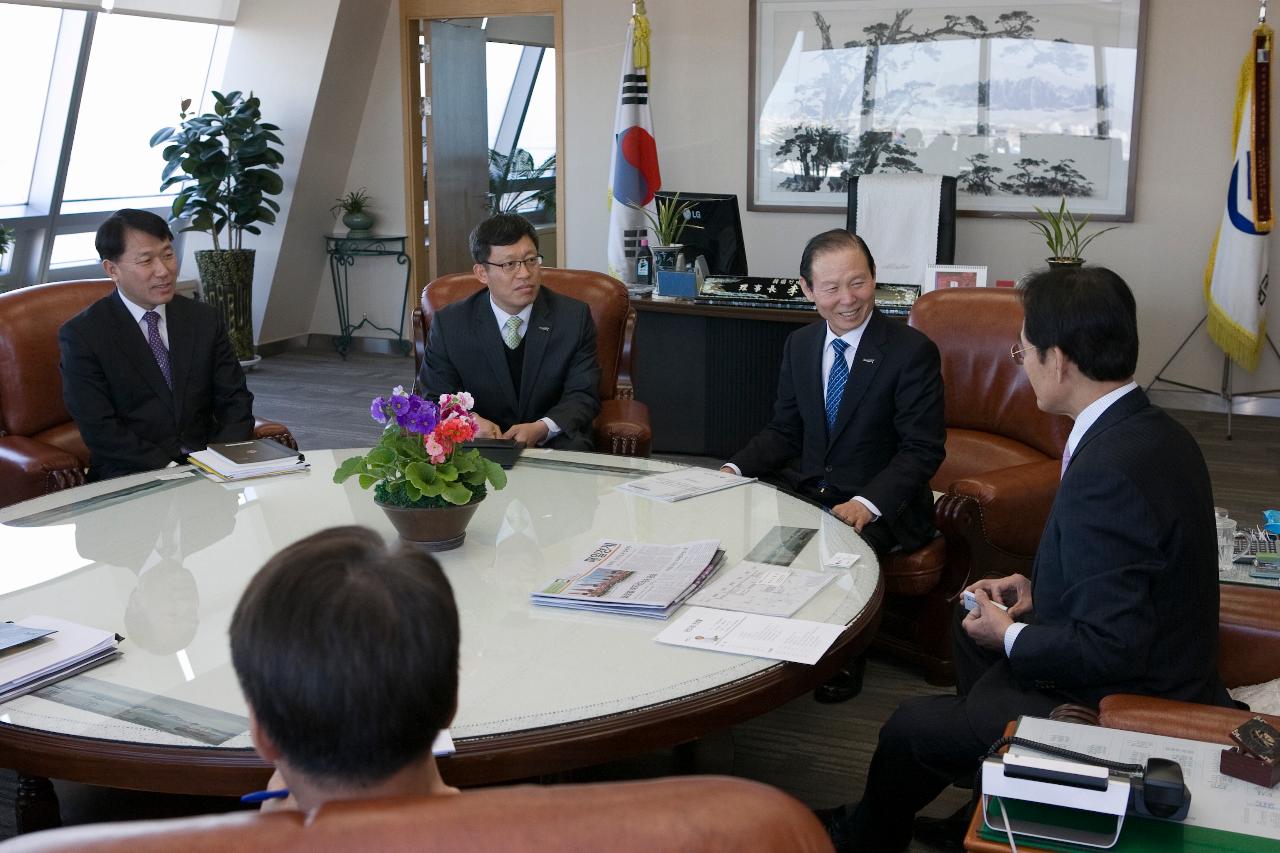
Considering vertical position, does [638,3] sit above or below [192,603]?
above

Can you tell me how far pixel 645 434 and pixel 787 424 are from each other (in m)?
0.55

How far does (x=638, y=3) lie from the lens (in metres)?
7.21

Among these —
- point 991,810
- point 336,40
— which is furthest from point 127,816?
point 336,40

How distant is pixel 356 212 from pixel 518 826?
824cm

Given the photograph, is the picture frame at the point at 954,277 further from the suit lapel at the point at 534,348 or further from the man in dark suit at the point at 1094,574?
the man in dark suit at the point at 1094,574

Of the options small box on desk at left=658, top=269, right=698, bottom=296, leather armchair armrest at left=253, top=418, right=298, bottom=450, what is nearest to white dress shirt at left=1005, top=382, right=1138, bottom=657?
leather armchair armrest at left=253, top=418, right=298, bottom=450

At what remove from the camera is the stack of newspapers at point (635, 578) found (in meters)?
2.14

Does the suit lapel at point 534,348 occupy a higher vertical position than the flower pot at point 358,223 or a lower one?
lower

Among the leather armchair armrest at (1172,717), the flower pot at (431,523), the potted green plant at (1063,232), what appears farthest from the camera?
the potted green plant at (1063,232)

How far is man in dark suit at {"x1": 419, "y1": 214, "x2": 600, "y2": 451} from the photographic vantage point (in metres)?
3.82

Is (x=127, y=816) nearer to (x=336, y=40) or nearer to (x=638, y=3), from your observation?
(x=638, y=3)

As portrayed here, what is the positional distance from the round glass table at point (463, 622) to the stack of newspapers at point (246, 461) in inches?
1.7

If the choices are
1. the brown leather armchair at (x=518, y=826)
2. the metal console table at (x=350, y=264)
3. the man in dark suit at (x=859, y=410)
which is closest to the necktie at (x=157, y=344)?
the man in dark suit at (x=859, y=410)

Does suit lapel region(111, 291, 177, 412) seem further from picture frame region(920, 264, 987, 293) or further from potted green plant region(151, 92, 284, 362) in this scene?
potted green plant region(151, 92, 284, 362)
